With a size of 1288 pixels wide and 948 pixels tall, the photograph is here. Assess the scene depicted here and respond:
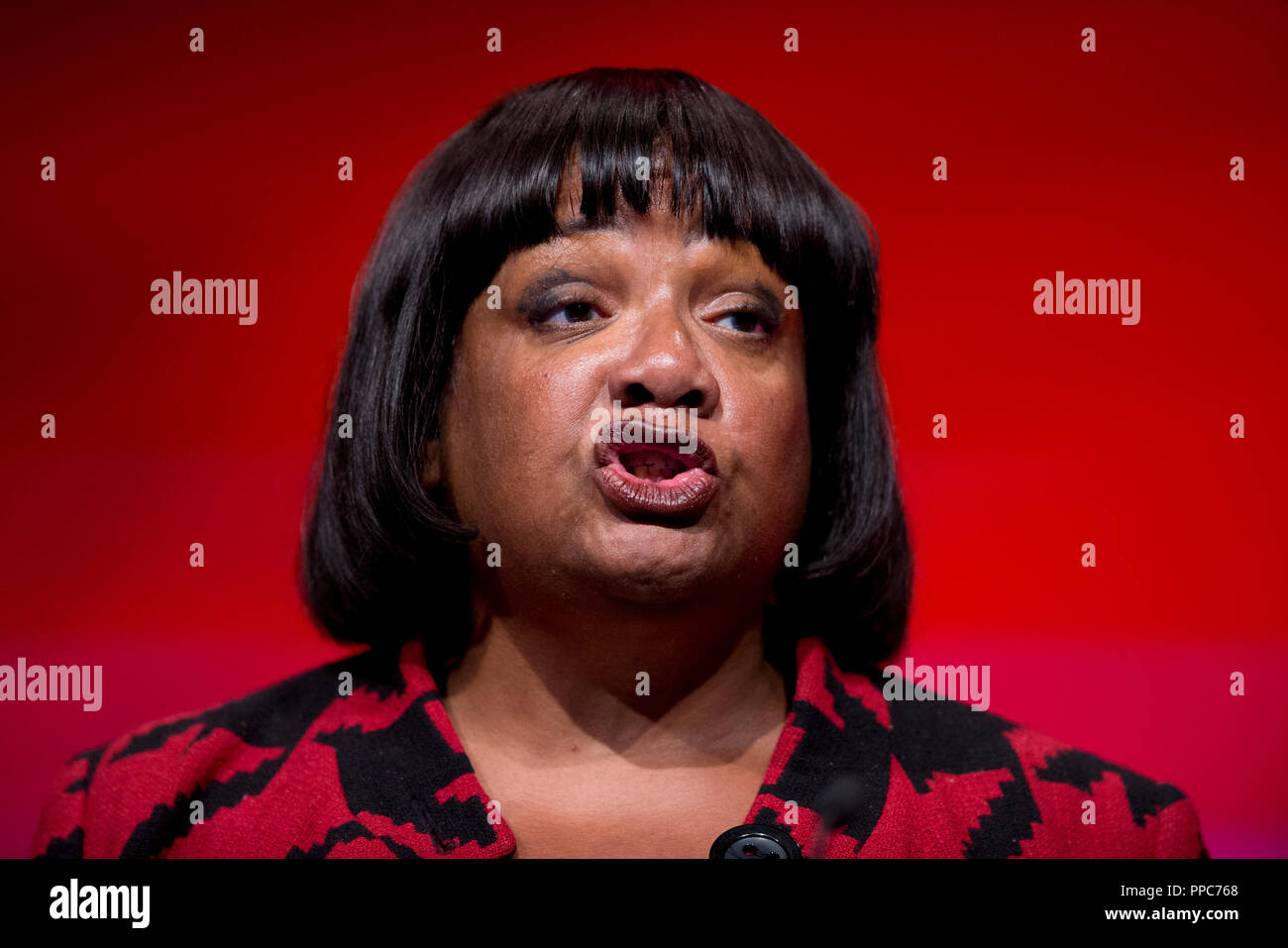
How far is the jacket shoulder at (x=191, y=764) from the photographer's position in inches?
65.9

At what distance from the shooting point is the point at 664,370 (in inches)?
59.4

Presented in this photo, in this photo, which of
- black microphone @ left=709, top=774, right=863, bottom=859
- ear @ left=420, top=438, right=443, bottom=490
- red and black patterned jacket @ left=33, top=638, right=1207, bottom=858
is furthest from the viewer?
ear @ left=420, top=438, right=443, bottom=490

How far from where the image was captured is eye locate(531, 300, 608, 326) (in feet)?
5.33

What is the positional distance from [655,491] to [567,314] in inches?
11.5

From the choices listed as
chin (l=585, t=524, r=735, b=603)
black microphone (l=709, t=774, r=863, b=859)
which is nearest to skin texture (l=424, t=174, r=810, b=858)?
chin (l=585, t=524, r=735, b=603)

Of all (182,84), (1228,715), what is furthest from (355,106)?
(1228,715)

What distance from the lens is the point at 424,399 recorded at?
174 centimetres

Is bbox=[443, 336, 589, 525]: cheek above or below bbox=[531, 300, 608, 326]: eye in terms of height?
below

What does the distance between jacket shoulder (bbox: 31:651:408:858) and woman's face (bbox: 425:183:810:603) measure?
317 mm

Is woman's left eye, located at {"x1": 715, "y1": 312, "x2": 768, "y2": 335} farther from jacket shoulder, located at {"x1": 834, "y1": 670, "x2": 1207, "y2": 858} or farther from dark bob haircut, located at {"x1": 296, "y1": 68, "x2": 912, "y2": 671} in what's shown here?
jacket shoulder, located at {"x1": 834, "y1": 670, "x2": 1207, "y2": 858}

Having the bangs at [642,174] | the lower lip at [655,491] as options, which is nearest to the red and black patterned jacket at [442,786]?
the lower lip at [655,491]

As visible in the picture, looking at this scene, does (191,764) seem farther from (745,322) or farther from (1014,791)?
(1014,791)

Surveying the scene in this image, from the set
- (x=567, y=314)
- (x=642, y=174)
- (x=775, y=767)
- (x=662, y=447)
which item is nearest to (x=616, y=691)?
(x=775, y=767)

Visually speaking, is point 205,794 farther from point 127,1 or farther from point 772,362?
point 127,1
